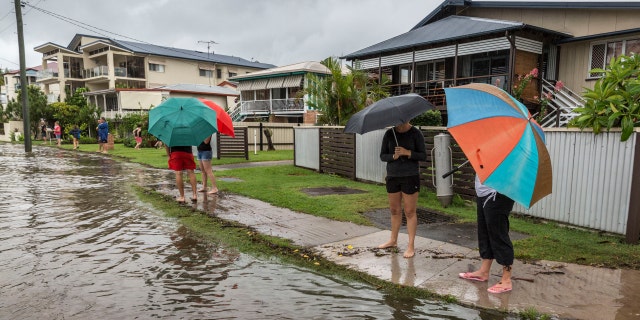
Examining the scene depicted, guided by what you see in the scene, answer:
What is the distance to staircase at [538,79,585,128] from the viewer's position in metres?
15.3

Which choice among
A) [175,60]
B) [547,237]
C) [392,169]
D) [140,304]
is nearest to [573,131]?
[547,237]

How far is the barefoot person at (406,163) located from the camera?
472 cm

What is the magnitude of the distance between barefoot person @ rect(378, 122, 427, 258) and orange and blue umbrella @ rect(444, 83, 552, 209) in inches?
40.2

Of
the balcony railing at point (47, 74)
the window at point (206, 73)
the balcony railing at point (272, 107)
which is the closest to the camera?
the balcony railing at point (272, 107)

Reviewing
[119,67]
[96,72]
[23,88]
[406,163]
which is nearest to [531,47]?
[406,163]

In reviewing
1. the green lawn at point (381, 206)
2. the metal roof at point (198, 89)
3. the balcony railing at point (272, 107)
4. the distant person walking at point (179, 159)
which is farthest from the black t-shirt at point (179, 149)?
the metal roof at point (198, 89)

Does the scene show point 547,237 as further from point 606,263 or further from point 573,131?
point 573,131

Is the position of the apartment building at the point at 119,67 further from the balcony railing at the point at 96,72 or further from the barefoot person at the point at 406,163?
the barefoot person at the point at 406,163

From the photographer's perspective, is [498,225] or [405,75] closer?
[498,225]

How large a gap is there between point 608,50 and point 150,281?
17.7m

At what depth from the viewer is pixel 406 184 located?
4777 millimetres

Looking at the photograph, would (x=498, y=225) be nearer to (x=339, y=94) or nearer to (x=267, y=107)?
(x=339, y=94)

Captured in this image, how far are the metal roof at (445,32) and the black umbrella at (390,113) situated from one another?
12905mm

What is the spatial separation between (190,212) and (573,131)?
6.39 metres
